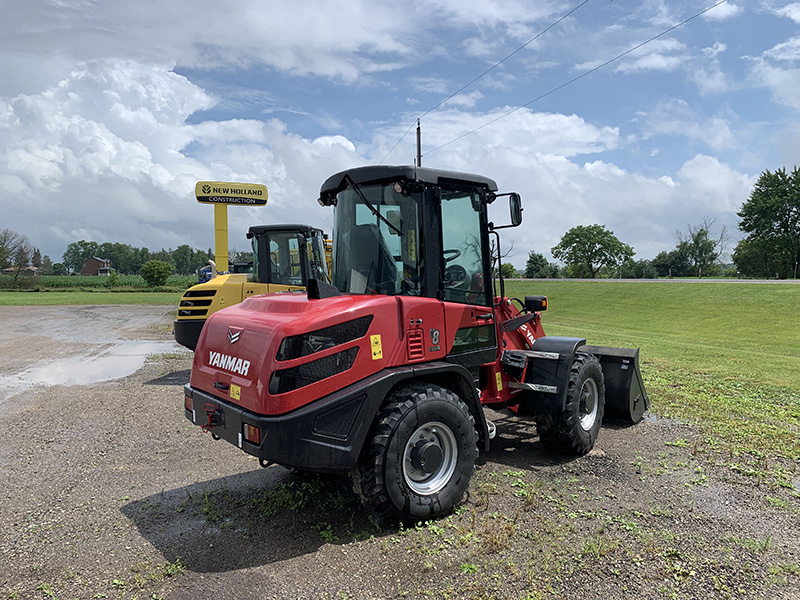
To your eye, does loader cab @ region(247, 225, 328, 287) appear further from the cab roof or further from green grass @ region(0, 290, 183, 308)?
green grass @ region(0, 290, 183, 308)

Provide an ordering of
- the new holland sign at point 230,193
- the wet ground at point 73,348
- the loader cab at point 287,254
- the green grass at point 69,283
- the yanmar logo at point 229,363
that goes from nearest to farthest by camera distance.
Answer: the yanmar logo at point 229,363 < the wet ground at point 73,348 < the loader cab at point 287,254 < the new holland sign at point 230,193 < the green grass at point 69,283

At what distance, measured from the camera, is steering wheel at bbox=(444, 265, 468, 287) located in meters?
4.66

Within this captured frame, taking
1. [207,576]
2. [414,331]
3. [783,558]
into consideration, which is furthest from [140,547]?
[783,558]

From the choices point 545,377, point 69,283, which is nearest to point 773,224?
point 545,377

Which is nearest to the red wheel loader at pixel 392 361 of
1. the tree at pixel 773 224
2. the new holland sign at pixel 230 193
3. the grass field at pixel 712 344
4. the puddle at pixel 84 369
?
the grass field at pixel 712 344

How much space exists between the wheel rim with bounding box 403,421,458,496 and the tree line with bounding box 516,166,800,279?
203 ft

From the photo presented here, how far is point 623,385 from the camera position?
6664mm

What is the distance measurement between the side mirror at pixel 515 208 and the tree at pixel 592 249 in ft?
248

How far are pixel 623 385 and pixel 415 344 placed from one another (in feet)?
11.6

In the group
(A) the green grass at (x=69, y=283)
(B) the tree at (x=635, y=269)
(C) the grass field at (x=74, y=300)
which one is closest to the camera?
(C) the grass field at (x=74, y=300)

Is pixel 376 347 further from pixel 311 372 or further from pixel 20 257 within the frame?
pixel 20 257

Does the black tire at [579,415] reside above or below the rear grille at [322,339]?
below

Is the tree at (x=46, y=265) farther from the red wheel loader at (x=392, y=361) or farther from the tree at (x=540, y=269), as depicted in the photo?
the red wheel loader at (x=392, y=361)

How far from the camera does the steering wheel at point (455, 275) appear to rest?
15.3 feet
